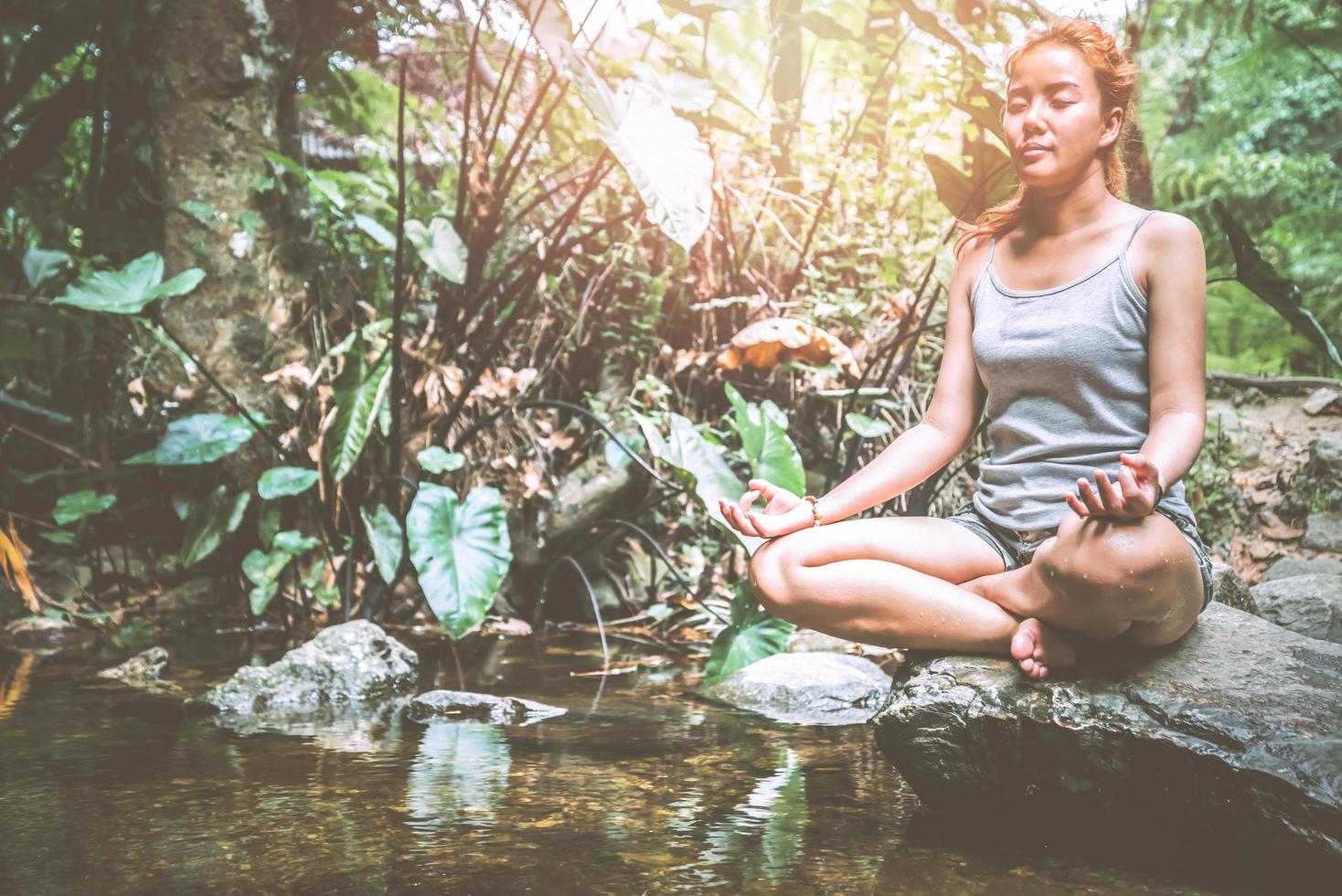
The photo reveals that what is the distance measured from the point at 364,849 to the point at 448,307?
2932 millimetres

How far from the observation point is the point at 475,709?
2766 millimetres

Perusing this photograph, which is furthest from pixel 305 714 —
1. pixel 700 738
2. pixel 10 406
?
A: pixel 10 406

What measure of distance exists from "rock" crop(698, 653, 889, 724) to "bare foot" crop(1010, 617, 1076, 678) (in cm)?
105

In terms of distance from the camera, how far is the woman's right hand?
1982 millimetres

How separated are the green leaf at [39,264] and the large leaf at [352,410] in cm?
193

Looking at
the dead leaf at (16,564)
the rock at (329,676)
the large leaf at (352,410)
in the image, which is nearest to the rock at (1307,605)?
the rock at (329,676)

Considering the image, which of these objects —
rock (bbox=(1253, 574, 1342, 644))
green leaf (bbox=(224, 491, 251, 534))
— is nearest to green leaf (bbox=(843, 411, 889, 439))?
rock (bbox=(1253, 574, 1342, 644))

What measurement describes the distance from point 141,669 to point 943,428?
2575 millimetres

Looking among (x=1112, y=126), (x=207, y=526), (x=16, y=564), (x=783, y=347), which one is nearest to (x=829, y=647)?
(x=783, y=347)

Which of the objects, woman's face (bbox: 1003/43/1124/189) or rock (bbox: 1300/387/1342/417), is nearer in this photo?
woman's face (bbox: 1003/43/1124/189)

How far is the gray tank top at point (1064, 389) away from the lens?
1894 mm

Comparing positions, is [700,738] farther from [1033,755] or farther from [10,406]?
[10,406]

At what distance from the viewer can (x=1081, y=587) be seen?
66.9 inches

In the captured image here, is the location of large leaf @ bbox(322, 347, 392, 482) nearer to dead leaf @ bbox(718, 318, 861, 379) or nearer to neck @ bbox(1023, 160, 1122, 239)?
dead leaf @ bbox(718, 318, 861, 379)
